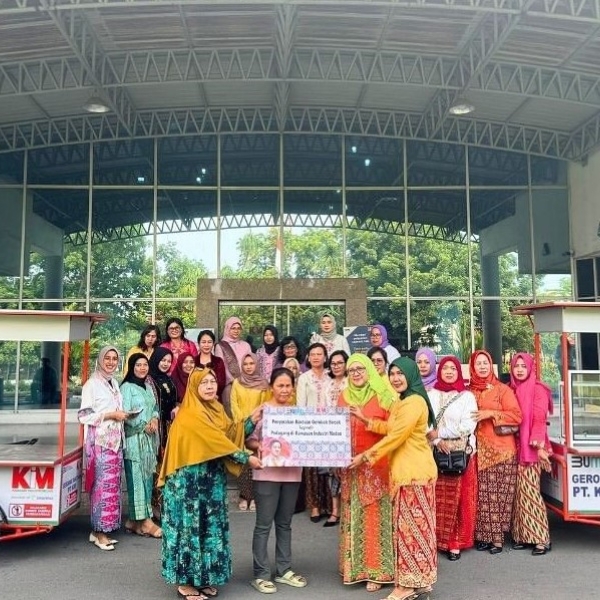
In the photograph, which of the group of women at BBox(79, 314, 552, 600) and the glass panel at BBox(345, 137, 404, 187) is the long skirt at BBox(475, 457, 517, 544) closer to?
the group of women at BBox(79, 314, 552, 600)

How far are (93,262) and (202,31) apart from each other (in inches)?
215

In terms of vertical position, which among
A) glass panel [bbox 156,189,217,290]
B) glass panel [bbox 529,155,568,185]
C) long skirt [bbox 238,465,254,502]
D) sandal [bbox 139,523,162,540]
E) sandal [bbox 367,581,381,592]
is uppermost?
glass panel [bbox 529,155,568,185]

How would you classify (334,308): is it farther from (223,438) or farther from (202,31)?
(223,438)

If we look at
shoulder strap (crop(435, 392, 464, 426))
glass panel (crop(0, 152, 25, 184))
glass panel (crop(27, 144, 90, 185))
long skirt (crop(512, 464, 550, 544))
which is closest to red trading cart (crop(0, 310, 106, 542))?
shoulder strap (crop(435, 392, 464, 426))

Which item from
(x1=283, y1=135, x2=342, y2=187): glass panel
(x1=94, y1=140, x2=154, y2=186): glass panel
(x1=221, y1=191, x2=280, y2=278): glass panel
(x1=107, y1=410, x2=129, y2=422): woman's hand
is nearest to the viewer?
(x1=107, y1=410, x2=129, y2=422): woman's hand

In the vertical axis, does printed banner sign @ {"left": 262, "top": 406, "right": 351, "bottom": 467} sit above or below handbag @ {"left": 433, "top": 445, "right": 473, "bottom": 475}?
above

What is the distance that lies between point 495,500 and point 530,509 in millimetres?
276

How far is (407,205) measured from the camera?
12719 millimetres

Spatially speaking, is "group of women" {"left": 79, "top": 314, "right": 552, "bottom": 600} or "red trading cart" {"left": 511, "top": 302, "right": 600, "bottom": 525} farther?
"red trading cart" {"left": 511, "top": 302, "right": 600, "bottom": 525}

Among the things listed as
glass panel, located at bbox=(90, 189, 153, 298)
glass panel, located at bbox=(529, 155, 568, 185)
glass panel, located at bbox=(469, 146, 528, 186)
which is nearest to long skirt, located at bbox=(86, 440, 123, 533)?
glass panel, located at bbox=(90, 189, 153, 298)

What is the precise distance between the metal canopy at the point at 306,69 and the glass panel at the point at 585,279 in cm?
213

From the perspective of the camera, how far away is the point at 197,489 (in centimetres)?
375

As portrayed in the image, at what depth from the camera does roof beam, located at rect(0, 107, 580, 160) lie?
11.6 meters

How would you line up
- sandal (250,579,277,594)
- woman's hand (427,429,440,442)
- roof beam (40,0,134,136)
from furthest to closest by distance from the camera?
roof beam (40,0,134,136) < woman's hand (427,429,440,442) < sandal (250,579,277,594)
